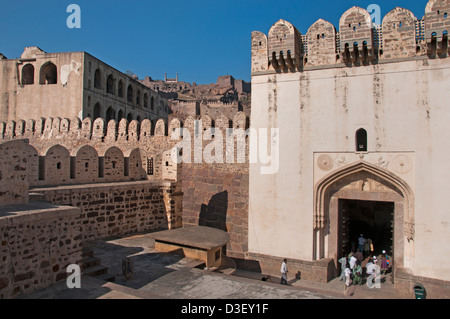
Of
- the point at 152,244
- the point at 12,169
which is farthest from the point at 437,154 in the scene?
the point at 12,169

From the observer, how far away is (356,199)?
29.7 feet

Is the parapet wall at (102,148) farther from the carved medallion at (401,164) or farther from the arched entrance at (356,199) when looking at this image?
the carved medallion at (401,164)

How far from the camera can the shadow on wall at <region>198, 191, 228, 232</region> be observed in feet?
35.4

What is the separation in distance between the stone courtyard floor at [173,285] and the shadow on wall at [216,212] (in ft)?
8.30

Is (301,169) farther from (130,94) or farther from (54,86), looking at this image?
(130,94)

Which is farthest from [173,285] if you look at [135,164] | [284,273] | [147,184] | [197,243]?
[135,164]

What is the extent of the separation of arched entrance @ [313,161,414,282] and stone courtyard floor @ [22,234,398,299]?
95 centimetres

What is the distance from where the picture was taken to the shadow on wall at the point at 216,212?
10777 mm

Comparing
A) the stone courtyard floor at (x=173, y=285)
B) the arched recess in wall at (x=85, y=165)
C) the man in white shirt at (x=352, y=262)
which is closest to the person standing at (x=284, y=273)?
the stone courtyard floor at (x=173, y=285)

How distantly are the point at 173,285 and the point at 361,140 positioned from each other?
5989mm

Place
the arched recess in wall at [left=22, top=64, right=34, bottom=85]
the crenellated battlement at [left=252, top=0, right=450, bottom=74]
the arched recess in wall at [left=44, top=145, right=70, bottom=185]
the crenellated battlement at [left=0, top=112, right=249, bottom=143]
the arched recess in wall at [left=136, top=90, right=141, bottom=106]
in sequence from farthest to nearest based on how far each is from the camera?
the arched recess in wall at [left=136, top=90, right=141, bottom=106] → the arched recess in wall at [left=22, top=64, right=34, bottom=85] → the crenellated battlement at [left=0, top=112, right=249, bottom=143] → the arched recess in wall at [left=44, top=145, right=70, bottom=185] → the crenellated battlement at [left=252, top=0, right=450, bottom=74]

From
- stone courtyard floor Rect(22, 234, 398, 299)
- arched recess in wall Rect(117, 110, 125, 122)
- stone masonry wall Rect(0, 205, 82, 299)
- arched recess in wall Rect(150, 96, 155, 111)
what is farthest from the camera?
arched recess in wall Rect(150, 96, 155, 111)

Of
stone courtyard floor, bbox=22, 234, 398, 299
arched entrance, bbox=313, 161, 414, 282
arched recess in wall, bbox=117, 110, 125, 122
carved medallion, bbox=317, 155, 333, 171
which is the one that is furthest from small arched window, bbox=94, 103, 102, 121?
arched entrance, bbox=313, 161, 414, 282

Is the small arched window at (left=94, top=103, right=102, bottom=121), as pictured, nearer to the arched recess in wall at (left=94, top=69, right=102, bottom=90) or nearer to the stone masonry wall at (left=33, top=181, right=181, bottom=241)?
the arched recess in wall at (left=94, top=69, right=102, bottom=90)
